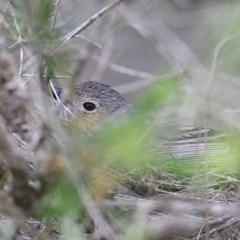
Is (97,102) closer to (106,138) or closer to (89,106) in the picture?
(89,106)

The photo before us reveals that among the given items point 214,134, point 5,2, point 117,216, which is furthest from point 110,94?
point 117,216

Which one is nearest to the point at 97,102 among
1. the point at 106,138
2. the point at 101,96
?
the point at 101,96

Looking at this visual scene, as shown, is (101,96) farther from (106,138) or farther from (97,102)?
(106,138)

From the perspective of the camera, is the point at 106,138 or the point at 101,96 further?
the point at 101,96

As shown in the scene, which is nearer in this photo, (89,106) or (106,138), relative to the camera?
(106,138)

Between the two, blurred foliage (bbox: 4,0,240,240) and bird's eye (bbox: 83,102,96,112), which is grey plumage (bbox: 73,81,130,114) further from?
blurred foliage (bbox: 4,0,240,240)

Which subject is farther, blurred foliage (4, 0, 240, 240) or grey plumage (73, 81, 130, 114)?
grey plumage (73, 81, 130, 114)

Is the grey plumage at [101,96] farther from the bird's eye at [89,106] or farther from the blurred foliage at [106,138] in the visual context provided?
the blurred foliage at [106,138]

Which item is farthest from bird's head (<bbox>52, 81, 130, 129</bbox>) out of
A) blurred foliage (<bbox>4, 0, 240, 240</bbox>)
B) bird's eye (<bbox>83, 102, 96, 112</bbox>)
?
blurred foliage (<bbox>4, 0, 240, 240</bbox>)

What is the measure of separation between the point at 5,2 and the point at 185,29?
2.98 meters

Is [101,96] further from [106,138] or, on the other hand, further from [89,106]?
[106,138]

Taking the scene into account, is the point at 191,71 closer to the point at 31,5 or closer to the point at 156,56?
the point at 31,5

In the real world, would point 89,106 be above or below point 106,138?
above

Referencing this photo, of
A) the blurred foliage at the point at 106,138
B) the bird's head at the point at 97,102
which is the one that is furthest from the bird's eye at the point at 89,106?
the blurred foliage at the point at 106,138
